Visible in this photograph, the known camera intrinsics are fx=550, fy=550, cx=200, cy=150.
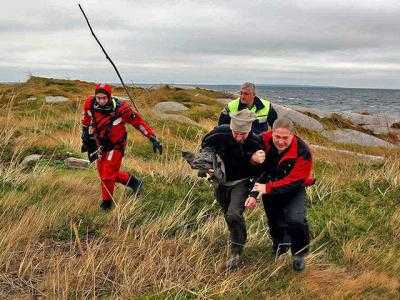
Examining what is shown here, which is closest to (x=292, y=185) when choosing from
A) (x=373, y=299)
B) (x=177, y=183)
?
(x=373, y=299)

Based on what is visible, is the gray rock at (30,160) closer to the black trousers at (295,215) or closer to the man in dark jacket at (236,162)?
the man in dark jacket at (236,162)

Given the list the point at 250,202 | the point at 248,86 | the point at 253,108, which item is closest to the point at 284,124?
the point at 250,202

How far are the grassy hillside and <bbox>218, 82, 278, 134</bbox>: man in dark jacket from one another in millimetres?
1287

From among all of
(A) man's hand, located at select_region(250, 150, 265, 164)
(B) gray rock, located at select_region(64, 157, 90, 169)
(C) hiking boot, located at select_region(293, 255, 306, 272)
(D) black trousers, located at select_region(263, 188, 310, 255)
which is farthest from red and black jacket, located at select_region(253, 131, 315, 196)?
(B) gray rock, located at select_region(64, 157, 90, 169)

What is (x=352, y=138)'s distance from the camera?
22.7 metres

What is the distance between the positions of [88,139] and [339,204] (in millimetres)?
3978

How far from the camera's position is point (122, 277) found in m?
5.30

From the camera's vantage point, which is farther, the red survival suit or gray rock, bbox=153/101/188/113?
gray rock, bbox=153/101/188/113

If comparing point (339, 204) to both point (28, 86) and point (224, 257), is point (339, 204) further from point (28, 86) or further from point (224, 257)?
point (28, 86)

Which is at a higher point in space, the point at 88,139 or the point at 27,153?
the point at 88,139

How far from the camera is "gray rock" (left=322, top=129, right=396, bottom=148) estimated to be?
71.3ft

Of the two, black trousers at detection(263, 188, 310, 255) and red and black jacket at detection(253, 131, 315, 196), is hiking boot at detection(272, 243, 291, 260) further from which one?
red and black jacket at detection(253, 131, 315, 196)

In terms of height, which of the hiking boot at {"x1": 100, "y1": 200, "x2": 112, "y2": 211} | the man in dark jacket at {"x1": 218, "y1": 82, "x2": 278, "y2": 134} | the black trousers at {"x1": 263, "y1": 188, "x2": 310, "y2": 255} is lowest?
the hiking boot at {"x1": 100, "y1": 200, "x2": 112, "y2": 211}

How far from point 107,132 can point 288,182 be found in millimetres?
3188
